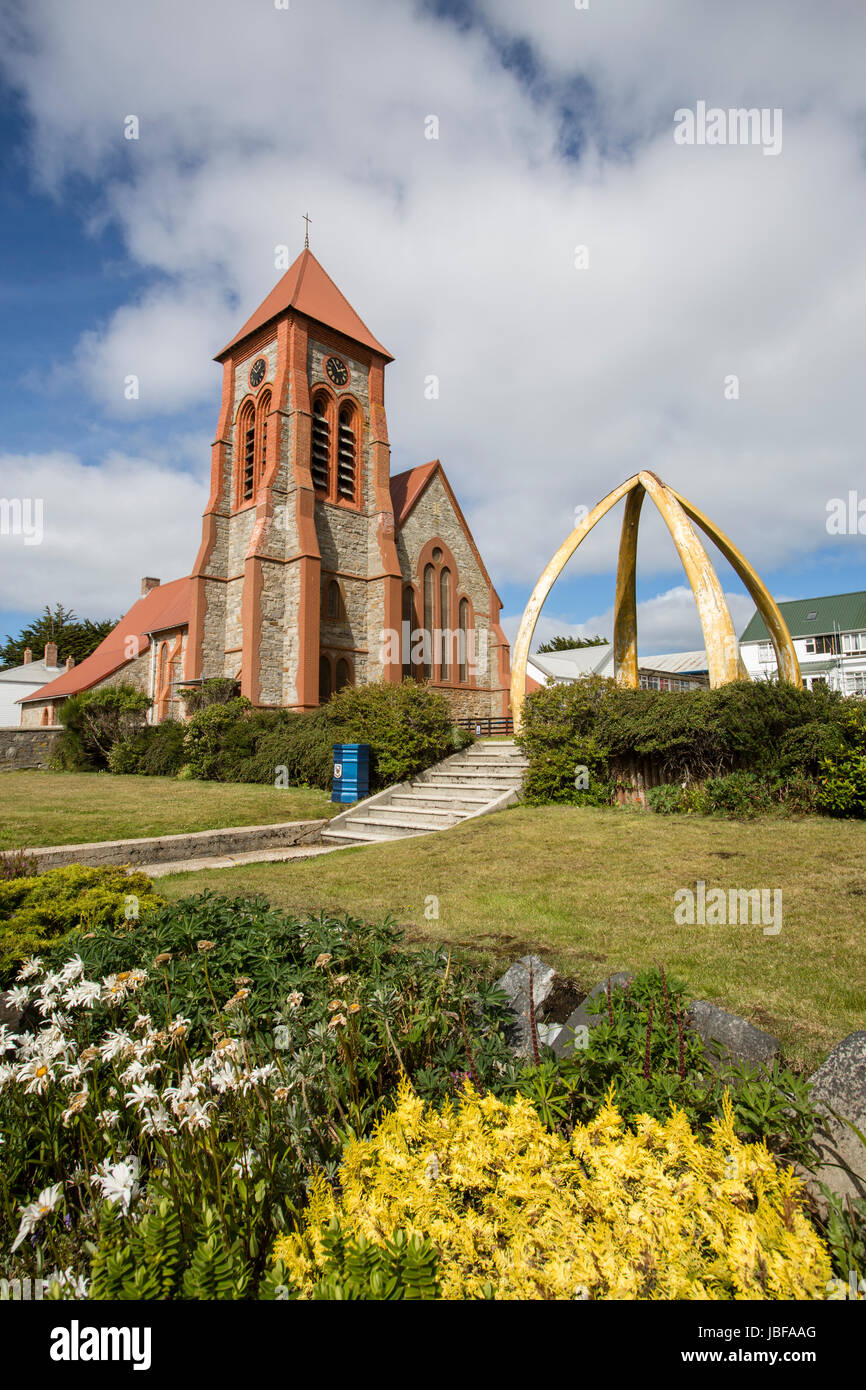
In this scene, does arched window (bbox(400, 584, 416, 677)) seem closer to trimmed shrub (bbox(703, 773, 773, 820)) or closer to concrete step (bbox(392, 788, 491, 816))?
concrete step (bbox(392, 788, 491, 816))

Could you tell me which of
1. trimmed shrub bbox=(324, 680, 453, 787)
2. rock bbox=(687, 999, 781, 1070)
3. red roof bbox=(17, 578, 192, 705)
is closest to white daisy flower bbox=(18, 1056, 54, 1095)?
rock bbox=(687, 999, 781, 1070)

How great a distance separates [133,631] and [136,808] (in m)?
27.0

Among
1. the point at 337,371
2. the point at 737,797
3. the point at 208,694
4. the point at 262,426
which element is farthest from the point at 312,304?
the point at 737,797

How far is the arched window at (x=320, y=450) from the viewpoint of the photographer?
96.7 feet

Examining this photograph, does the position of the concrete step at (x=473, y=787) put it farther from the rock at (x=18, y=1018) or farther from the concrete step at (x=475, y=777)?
the rock at (x=18, y=1018)

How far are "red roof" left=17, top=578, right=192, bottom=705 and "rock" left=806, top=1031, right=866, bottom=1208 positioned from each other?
31.7m

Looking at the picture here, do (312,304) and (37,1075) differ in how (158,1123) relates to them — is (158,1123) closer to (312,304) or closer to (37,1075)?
(37,1075)

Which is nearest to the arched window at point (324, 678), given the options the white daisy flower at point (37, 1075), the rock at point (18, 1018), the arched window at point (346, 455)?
the arched window at point (346, 455)

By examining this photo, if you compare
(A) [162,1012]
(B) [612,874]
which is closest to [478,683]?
(B) [612,874]

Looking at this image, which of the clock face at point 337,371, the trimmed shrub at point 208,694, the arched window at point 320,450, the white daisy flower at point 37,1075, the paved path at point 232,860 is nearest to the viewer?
the white daisy flower at point 37,1075

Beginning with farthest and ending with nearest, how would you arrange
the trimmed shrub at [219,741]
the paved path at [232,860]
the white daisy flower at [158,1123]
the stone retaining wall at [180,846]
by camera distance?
the trimmed shrub at [219,741]
the paved path at [232,860]
the stone retaining wall at [180,846]
the white daisy flower at [158,1123]

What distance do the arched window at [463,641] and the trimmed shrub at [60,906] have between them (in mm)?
28989

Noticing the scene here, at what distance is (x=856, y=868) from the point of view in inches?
287

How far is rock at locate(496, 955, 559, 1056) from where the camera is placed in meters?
3.21
